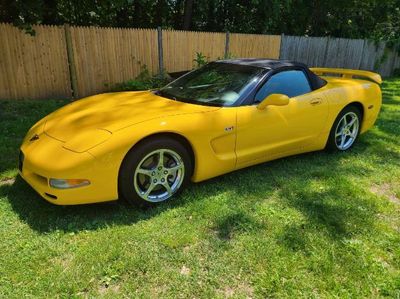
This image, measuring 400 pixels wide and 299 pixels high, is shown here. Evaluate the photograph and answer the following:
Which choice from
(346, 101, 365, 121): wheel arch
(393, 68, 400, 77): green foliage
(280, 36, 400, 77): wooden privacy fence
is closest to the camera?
A: (346, 101, 365, 121): wheel arch

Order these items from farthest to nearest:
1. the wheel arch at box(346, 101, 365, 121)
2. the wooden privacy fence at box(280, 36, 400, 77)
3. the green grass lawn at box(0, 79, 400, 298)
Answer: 1. the wooden privacy fence at box(280, 36, 400, 77)
2. the wheel arch at box(346, 101, 365, 121)
3. the green grass lawn at box(0, 79, 400, 298)

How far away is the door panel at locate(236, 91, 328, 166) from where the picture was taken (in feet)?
12.4

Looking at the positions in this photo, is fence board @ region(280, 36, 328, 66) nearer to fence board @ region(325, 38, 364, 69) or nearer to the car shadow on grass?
fence board @ region(325, 38, 364, 69)

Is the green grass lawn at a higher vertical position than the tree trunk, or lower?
lower

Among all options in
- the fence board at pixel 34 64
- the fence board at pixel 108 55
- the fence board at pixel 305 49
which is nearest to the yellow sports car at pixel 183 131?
the fence board at pixel 34 64

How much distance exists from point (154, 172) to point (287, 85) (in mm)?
1996

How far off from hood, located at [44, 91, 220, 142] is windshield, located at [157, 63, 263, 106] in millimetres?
182

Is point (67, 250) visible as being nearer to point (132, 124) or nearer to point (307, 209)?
point (132, 124)

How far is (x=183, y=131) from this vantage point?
334 centimetres

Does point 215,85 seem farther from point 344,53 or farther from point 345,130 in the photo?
point 344,53

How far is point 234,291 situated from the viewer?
2.42 m

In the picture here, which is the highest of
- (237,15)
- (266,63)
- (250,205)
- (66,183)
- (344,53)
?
(237,15)

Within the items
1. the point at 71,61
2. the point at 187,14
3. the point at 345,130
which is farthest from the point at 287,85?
the point at 187,14

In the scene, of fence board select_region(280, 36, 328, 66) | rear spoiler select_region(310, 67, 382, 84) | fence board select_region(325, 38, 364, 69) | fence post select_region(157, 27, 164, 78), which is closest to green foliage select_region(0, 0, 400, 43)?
fence post select_region(157, 27, 164, 78)
